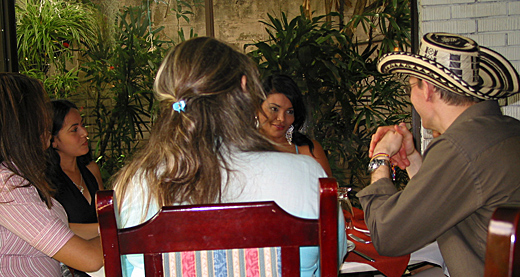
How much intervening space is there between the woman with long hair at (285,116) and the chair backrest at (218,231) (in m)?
2.06

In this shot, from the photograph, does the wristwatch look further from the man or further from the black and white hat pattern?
the black and white hat pattern

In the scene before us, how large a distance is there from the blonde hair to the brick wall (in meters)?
2.28

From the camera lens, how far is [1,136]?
55.3 inches

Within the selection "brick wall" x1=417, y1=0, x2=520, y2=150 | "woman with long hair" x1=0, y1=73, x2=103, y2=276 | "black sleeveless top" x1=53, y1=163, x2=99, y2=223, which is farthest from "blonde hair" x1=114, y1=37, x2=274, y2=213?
"brick wall" x1=417, y1=0, x2=520, y2=150

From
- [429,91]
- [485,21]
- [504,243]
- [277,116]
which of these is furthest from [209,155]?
[485,21]

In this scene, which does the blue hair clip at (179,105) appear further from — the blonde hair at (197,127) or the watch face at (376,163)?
the watch face at (376,163)

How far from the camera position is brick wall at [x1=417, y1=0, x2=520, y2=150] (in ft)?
9.34

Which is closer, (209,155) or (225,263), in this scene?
(225,263)

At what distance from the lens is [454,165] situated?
1.21m

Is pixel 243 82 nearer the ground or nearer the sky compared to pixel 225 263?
nearer the sky

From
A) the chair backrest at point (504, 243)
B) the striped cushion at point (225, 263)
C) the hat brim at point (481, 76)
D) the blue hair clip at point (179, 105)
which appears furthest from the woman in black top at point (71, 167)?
the chair backrest at point (504, 243)

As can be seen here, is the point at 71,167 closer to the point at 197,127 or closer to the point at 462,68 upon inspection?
the point at 197,127

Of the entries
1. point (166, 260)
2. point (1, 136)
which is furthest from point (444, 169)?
point (1, 136)

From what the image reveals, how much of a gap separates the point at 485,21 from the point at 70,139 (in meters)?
2.72
